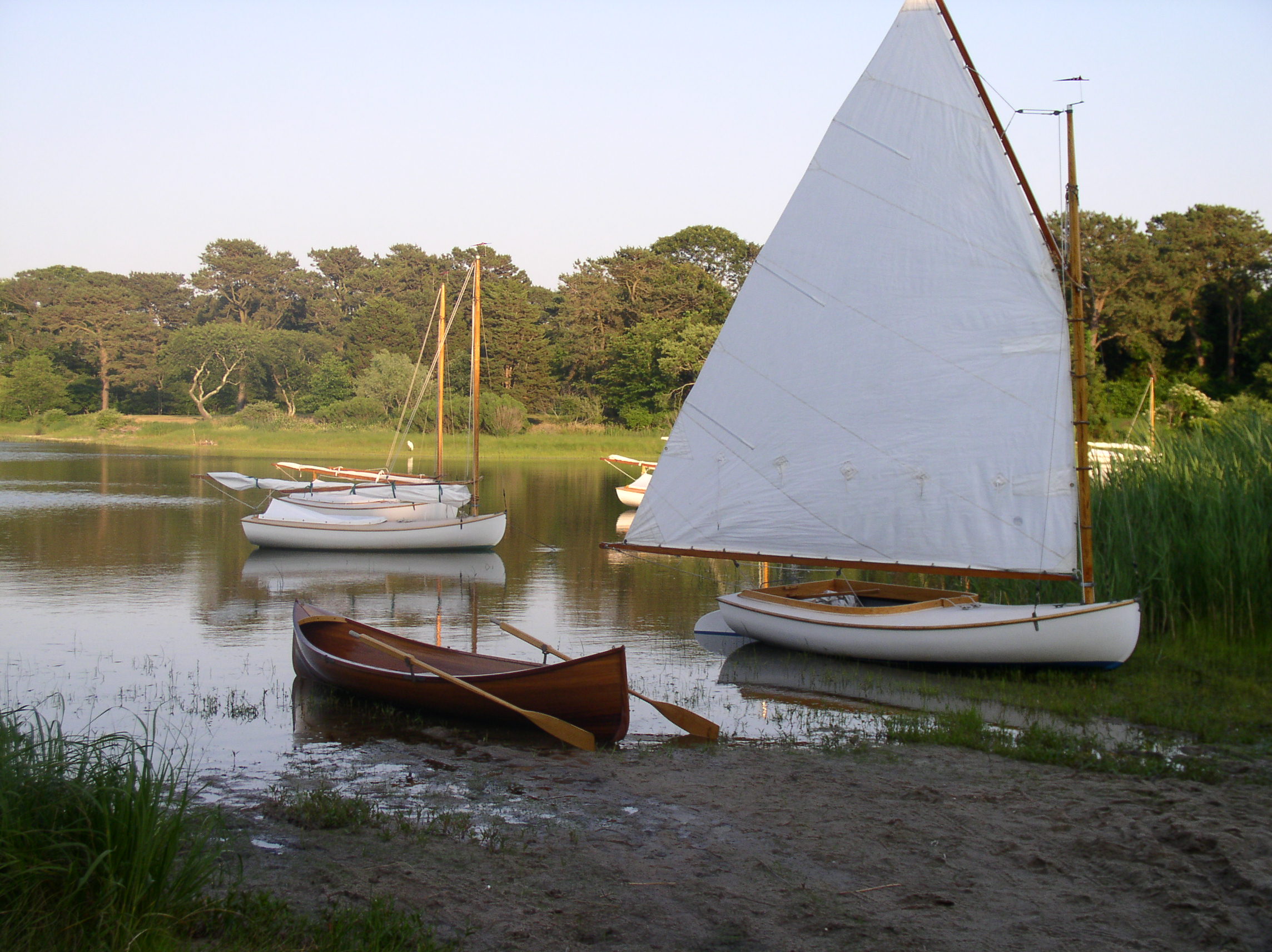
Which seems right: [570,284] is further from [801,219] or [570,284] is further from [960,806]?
[960,806]

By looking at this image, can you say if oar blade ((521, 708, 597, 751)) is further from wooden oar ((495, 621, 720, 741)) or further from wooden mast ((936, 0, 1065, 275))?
wooden mast ((936, 0, 1065, 275))

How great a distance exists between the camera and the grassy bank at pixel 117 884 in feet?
13.0

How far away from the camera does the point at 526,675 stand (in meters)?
8.52

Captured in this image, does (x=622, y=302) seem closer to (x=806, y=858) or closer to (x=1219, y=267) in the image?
(x=1219, y=267)

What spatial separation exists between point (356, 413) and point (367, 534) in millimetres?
47835

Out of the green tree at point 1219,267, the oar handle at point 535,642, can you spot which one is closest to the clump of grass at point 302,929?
the oar handle at point 535,642

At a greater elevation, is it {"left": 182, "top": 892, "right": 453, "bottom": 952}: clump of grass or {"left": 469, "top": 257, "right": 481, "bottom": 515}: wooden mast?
{"left": 469, "top": 257, "right": 481, "bottom": 515}: wooden mast

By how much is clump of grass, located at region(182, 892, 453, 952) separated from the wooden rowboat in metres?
3.66

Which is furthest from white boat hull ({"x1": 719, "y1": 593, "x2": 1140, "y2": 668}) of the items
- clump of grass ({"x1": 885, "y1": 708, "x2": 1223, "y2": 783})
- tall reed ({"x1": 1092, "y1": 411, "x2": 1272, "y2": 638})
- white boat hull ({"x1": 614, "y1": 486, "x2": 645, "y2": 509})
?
white boat hull ({"x1": 614, "y1": 486, "x2": 645, "y2": 509})

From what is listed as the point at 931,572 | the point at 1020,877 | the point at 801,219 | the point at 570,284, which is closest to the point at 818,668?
the point at 931,572

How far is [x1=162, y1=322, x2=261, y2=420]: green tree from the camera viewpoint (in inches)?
3095

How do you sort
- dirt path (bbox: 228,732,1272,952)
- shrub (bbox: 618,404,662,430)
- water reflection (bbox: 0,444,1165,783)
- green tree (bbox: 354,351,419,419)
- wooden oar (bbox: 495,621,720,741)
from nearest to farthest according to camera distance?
dirt path (bbox: 228,732,1272,952) < wooden oar (bbox: 495,621,720,741) < water reflection (bbox: 0,444,1165,783) < shrub (bbox: 618,404,662,430) < green tree (bbox: 354,351,419,419)

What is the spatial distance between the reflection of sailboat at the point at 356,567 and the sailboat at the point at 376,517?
0.25 meters

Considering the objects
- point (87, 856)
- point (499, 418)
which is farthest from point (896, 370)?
point (499, 418)
